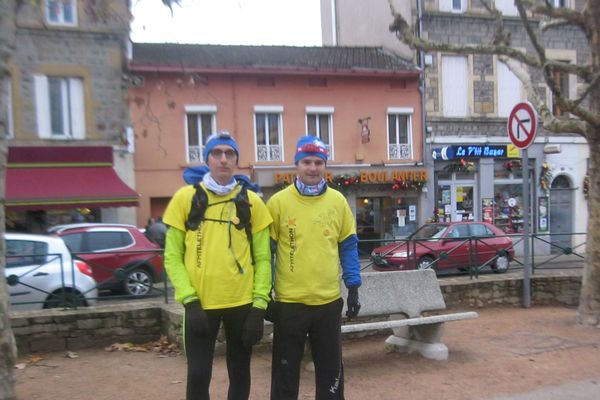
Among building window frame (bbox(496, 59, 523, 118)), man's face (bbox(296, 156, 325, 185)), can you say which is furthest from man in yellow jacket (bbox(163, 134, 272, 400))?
building window frame (bbox(496, 59, 523, 118))

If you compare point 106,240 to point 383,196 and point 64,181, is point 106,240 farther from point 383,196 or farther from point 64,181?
point 383,196

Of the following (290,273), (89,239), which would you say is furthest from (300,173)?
(89,239)

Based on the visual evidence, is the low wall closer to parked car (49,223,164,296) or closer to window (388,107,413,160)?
parked car (49,223,164,296)

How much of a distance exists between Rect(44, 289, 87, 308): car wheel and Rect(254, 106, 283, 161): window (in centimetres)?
1154

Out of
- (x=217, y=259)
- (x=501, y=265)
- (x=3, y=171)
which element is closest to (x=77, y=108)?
(x=501, y=265)

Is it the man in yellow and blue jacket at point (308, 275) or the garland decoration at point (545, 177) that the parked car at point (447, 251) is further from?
the garland decoration at point (545, 177)

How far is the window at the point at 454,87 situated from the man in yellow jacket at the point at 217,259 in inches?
685

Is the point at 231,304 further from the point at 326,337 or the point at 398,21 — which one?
the point at 398,21

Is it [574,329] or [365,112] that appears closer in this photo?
[574,329]

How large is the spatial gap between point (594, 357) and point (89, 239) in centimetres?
891

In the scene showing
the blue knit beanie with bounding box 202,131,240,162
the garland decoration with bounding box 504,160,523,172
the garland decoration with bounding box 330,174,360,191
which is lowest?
the garland decoration with bounding box 330,174,360,191

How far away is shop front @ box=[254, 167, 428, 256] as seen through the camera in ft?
61.0

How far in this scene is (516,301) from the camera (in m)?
7.77

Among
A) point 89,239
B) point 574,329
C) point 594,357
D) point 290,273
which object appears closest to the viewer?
point 290,273
